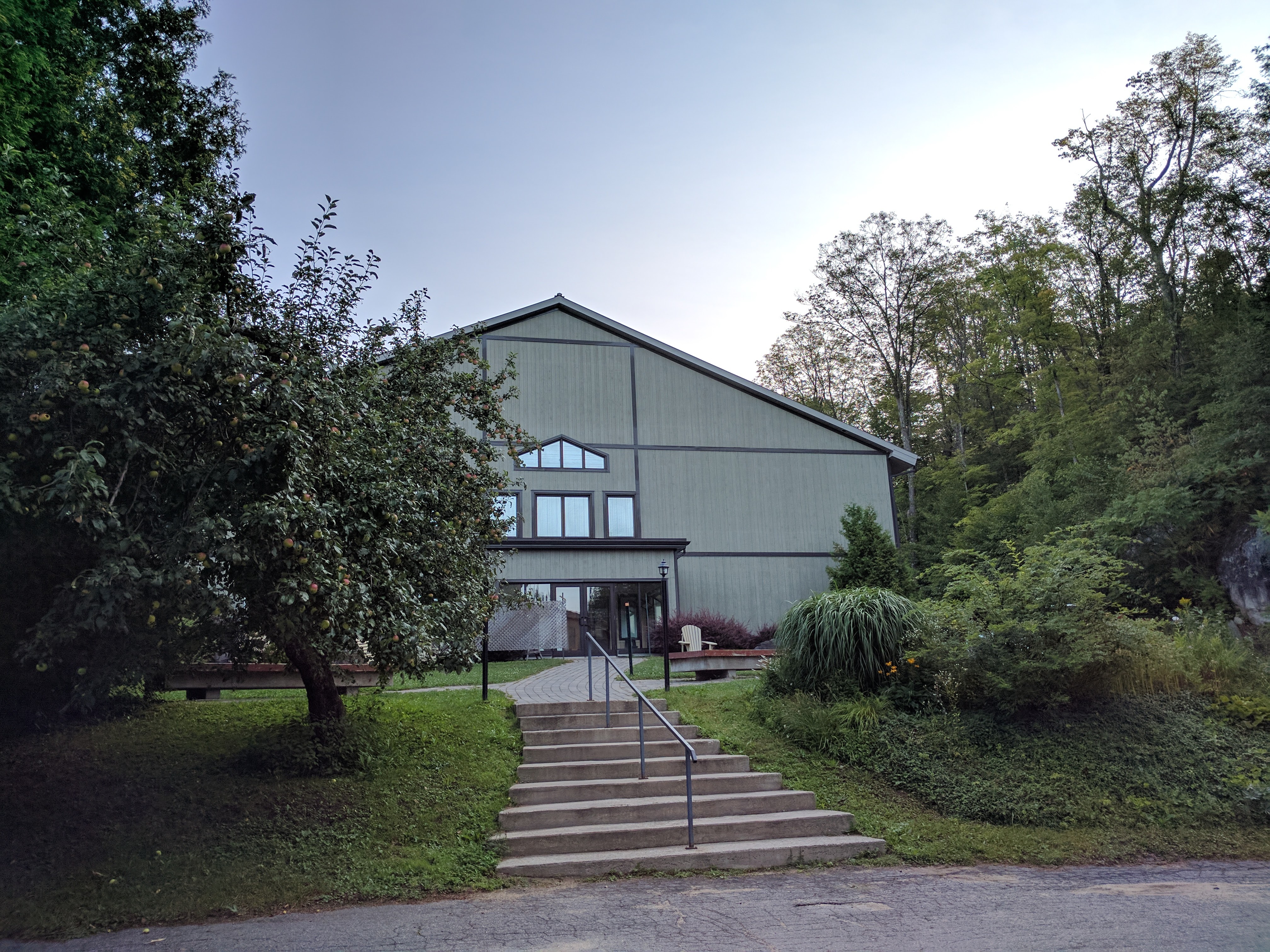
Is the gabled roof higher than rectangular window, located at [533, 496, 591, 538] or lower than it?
higher

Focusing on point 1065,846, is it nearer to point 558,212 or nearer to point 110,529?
point 110,529

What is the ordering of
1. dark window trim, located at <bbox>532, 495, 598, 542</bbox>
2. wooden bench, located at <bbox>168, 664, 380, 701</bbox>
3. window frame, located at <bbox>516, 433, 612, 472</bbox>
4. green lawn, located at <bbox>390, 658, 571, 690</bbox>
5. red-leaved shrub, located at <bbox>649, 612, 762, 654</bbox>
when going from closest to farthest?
wooden bench, located at <bbox>168, 664, 380, 701</bbox>
green lawn, located at <bbox>390, 658, 571, 690</bbox>
red-leaved shrub, located at <bbox>649, 612, 762, 654</bbox>
dark window trim, located at <bbox>532, 495, 598, 542</bbox>
window frame, located at <bbox>516, 433, 612, 472</bbox>

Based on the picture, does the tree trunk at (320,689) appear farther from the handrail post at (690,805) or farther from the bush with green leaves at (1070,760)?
the bush with green leaves at (1070,760)

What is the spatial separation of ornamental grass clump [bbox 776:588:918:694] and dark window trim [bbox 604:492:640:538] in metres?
13.5

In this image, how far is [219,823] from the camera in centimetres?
637

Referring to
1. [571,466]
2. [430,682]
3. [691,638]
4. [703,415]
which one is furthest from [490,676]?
[703,415]

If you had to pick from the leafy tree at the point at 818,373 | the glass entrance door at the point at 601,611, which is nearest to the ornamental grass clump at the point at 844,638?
the glass entrance door at the point at 601,611

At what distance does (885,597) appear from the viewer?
952cm

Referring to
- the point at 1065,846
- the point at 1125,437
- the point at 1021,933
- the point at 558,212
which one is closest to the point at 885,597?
the point at 1065,846

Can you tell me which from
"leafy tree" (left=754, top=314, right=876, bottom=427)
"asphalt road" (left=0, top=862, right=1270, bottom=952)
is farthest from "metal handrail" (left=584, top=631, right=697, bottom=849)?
"leafy tree" (left=754, top=314, right=876, bottom=427)

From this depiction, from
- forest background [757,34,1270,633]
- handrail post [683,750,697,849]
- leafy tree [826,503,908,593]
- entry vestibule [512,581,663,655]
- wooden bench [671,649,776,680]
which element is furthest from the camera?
leafy tree [826,503,908,593]

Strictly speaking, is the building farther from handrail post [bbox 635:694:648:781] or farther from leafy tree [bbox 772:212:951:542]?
handrail post [bbox 635:694:648:781]

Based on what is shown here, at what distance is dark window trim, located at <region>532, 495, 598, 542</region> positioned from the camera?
888 inches

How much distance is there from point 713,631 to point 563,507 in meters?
5.61
